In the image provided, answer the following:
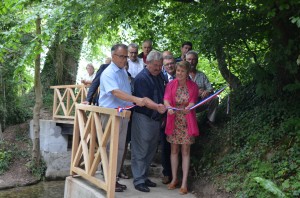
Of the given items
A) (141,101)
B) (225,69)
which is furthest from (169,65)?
(225,69)

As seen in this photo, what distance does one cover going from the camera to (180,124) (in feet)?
16.2

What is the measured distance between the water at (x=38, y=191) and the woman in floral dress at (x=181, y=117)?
A: 4761mm

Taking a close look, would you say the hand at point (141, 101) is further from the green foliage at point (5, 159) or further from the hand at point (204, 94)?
the green foliage at point (5, 159)

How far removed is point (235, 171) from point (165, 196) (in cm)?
99

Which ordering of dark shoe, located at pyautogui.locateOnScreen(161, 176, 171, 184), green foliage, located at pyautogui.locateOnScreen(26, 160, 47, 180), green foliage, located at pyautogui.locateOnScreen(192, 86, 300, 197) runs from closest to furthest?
green foliage, located at pyautogui.locateOnScreen(192, 86, 300, 197) → dark shoe, located at pyautogui.locateOnScreen(161, 176, 171, 184) → green foliage, located at pyautogui.locateOnScreen(26, 160, 47, 180)

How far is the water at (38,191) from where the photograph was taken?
8969 millimetres

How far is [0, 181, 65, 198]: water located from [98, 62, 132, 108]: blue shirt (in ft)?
16.0

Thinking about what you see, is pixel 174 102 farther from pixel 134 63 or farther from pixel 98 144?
pixel 134 63

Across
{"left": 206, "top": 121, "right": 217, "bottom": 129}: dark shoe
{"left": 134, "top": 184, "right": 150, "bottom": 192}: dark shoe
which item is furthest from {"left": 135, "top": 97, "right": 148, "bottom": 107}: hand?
{"left": 206, "top": 121, "right": 217, "bottom": 129}: dark shoe

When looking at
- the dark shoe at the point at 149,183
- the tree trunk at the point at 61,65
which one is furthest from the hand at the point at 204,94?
the tree trunk at the point at 61,65

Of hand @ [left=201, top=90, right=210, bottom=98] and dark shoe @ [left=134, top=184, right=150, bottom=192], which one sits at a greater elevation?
hand @ [left=201, top=90, right=210, bottom=98]

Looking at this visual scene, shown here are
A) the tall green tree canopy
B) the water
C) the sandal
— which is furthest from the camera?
the water

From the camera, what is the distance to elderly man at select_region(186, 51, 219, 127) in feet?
17.8

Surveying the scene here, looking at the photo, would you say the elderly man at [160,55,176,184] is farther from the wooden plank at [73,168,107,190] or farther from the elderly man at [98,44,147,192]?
the wooden plank at [73,168,107,190]
